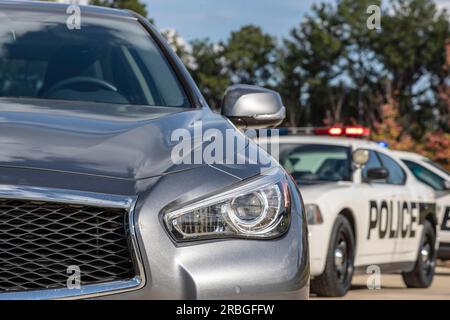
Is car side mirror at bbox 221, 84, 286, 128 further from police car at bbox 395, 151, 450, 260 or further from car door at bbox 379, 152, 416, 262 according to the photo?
police car at bbox 395, 151, 450, 260

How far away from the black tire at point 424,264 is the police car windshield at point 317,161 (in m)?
2.05

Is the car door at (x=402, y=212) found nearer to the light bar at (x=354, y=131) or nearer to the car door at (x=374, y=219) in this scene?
the car door at (x=374, y=219)

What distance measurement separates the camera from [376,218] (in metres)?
11.8

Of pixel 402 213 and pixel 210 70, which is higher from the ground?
pixel 402 213

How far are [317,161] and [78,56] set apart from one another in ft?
21.7

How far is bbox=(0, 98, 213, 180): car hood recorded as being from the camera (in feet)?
11.8

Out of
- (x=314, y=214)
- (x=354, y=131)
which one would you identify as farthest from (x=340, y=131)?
(x=314, y=214)

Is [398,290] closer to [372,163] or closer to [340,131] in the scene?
[372,163]

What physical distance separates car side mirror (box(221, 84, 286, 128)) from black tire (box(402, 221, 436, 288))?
8574mm

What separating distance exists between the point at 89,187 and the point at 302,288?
0.76 metres

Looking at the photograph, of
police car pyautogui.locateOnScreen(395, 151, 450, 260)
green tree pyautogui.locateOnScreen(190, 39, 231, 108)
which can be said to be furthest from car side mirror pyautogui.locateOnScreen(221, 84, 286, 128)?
green tree pyautogui.locateOnScreen(190, 39, 231, 108)

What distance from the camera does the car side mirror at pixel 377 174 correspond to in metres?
11.7
